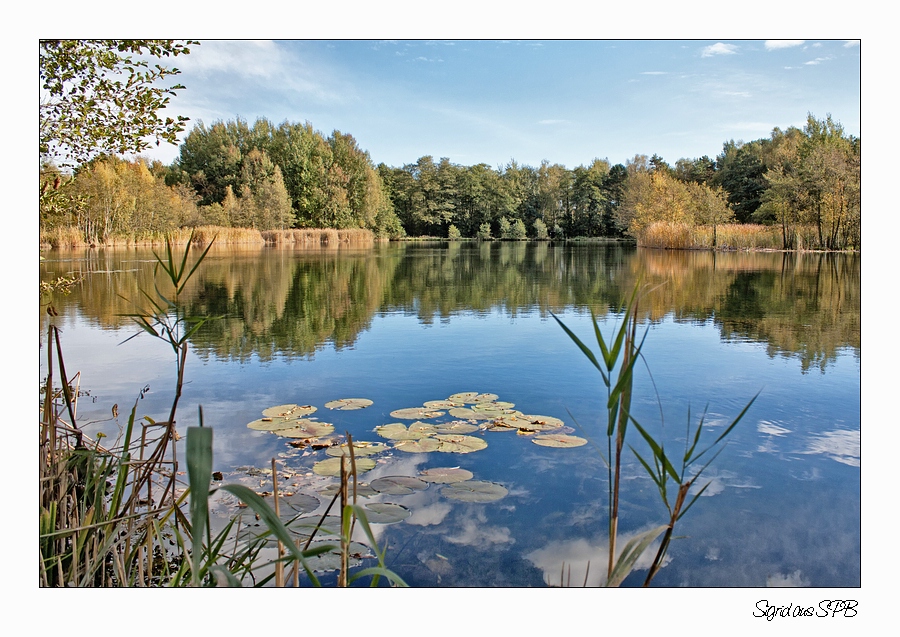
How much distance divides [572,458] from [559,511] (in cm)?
59

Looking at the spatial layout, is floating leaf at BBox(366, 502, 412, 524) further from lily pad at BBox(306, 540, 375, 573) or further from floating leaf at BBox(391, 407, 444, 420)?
floating leaf at BBox(391, 407, 444, 420)

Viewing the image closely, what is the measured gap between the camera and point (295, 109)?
1031 cm

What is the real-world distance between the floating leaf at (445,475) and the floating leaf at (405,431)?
0.46 m

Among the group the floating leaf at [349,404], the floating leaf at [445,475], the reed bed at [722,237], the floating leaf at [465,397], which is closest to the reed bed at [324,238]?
the reed bed at [722,237]

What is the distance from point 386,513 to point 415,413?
1.37m

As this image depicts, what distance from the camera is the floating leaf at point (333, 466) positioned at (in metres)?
3.07

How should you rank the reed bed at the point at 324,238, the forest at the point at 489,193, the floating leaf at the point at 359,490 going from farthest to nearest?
the reed bed at the point at 324,238
the forest at the point at 489,193
the floating leaf at the point at 359,490

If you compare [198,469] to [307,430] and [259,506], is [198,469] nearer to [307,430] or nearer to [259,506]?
[259,506]

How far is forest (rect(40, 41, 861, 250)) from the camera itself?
1155 centimetres

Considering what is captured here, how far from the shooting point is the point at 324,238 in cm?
2977

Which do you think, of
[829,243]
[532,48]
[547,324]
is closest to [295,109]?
[547,324]

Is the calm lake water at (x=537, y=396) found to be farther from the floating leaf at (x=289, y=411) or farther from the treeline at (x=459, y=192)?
the treeline at (x=459, y=192)

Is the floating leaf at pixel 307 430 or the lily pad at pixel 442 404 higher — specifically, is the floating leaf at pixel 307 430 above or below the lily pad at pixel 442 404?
below
